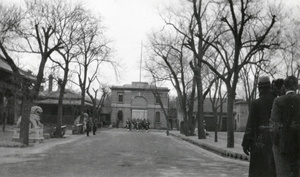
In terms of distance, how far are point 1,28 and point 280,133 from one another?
801 inches

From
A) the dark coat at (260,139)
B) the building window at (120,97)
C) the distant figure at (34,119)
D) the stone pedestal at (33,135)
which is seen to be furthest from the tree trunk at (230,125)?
the building window at (120,97)

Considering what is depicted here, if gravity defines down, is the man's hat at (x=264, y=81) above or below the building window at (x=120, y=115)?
below

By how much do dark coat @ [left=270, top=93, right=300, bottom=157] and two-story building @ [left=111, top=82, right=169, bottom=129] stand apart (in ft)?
211

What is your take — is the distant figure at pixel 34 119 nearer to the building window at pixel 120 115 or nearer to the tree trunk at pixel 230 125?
the tree trunk at pixel 230 125

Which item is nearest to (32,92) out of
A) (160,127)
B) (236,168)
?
(236,168)

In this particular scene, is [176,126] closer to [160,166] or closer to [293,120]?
[160,166]

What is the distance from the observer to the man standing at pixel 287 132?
192 inches

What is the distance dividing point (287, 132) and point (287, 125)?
96 millimetres

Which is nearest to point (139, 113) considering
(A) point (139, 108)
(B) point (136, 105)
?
(A) point (139, 108)

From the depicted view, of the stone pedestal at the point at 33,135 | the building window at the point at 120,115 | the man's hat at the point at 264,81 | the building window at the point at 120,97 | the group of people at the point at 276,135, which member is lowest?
the stone pedestal at the point at 33,135

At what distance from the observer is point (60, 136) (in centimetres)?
2869

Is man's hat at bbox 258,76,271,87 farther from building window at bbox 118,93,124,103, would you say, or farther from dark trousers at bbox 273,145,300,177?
building window at bbox 118,93,124,103

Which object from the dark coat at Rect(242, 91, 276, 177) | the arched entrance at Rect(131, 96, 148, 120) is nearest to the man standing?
the dark coat at Rect(242, 91, 276, 177)

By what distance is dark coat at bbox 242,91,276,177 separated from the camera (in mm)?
5504
